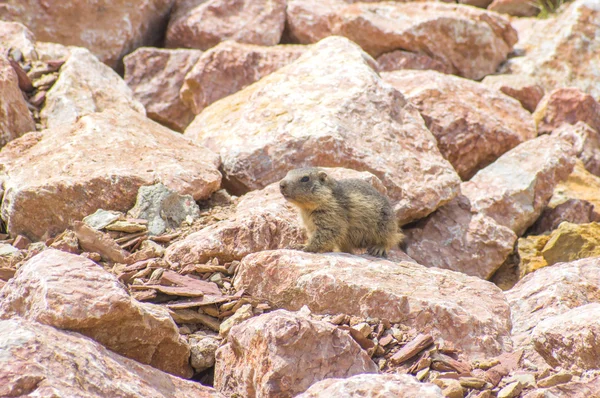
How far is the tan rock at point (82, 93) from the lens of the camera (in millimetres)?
9781

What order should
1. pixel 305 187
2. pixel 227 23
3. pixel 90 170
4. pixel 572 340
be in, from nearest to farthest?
pixel 572 340 → pixel 305 187 → pixel 90 170 → pixel 227 23

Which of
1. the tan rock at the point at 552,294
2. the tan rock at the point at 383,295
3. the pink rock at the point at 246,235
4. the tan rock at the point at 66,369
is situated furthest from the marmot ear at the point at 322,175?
the tan rock at the point at 66,369

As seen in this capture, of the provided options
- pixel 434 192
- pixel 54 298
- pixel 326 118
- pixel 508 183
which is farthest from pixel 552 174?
pixel 54 298

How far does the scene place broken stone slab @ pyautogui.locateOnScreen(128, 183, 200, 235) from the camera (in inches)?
296

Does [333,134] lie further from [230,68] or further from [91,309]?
[91,309]

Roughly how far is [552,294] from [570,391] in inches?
81.4

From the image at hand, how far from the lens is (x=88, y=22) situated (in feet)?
41.8

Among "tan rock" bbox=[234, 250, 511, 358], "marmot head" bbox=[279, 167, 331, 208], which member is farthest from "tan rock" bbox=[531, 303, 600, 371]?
"marmot head" bbox=[279, 167, 331, 208]

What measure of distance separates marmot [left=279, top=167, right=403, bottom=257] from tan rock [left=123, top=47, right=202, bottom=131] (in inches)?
239

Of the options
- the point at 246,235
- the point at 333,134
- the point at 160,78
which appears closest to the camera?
the point at 246,235

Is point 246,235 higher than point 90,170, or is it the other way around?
point 90,170

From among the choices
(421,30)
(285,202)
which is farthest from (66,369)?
(421,30)

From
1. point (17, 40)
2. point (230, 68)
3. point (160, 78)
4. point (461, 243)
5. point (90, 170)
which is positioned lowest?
point (461, 243)

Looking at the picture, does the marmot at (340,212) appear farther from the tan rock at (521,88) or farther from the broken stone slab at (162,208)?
the tan rock at (521,88)
